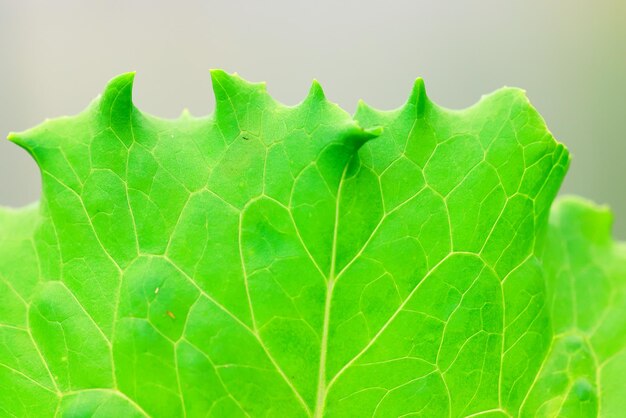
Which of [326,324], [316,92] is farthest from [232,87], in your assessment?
[326,324]

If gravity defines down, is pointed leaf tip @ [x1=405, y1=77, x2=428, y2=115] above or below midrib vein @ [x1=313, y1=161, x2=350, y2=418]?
above

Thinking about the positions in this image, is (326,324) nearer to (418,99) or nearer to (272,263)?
(272,263)

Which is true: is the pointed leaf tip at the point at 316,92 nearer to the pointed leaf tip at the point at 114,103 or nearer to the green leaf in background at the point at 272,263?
the green leaf in background at the point at 272,263

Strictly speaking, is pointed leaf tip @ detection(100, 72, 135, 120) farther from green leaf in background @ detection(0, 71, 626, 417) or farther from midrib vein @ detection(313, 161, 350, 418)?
midrib vein @ detection(313, 161, 350, 418)

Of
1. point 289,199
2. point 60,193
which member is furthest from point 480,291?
point 60,193

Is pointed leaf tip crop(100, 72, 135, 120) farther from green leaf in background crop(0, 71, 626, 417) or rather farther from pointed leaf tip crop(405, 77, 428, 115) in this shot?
pointed leaf tip crop(405, 77, 428, 115)

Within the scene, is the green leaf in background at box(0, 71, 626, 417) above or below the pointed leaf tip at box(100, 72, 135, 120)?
below

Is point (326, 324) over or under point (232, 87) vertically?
under

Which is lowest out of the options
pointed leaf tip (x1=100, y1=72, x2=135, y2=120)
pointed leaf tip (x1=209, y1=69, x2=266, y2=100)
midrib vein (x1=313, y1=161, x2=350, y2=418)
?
midrib vein (x1=313, y1=161, x2=350, y2=418)

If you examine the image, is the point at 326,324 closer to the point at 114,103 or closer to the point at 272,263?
the point at 272,263

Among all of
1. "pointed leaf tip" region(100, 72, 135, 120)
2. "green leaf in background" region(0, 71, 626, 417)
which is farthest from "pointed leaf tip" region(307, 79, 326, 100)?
"pointed leaf tip" region(100, 72, 135, 120)
